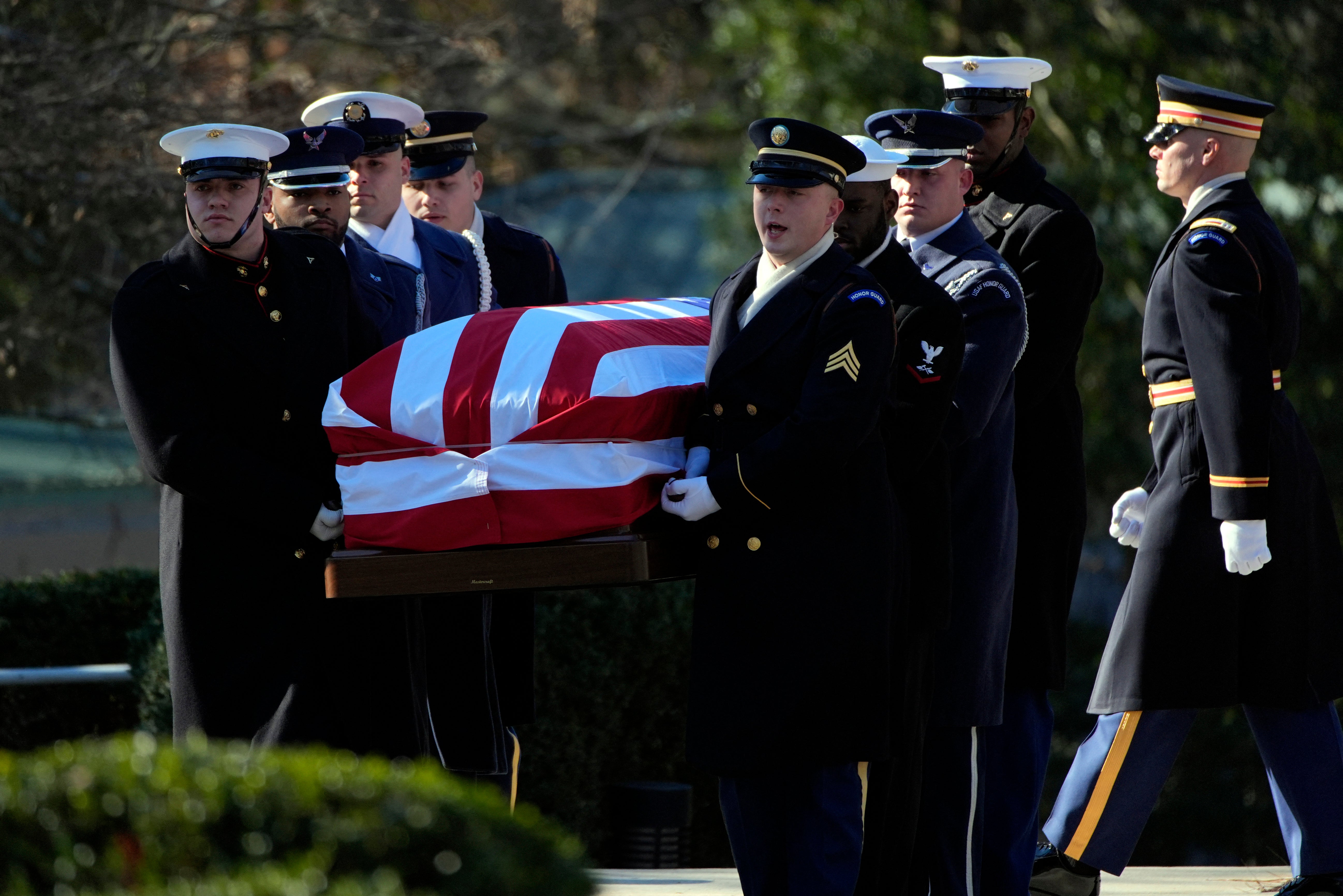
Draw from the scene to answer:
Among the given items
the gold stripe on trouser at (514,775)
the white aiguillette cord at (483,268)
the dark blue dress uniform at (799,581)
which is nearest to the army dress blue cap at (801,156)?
the dark blue dress uniform at (799,581)

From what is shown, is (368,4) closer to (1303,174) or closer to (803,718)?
(1303,174)

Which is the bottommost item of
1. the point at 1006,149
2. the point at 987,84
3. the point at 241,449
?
the point at 241,449

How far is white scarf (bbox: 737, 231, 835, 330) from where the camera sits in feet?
12.5

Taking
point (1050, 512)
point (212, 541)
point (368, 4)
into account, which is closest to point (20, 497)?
point (368, 4)

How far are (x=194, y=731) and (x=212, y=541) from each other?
41cm

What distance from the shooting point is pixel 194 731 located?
160 inches

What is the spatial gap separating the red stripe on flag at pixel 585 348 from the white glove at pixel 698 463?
241 millimetres

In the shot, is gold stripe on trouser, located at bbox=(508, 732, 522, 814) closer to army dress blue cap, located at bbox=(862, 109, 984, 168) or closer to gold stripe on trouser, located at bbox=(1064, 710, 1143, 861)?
gold stripe on trouser, located at bbox=(1064, 710, 1143, 861)

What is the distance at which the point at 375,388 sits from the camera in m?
3.85

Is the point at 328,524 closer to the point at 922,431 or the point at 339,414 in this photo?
the point at 339,414

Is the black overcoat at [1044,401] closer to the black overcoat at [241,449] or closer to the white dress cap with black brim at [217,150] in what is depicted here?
the black overcoat at [241,449]

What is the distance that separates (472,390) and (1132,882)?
2.64m

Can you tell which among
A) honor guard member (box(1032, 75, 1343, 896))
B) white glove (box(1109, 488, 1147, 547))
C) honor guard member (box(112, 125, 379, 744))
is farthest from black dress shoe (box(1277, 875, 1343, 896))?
honor guard member (box(112, 125, 379, 744))

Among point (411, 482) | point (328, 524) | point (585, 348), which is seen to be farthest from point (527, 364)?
point (328, 524)
